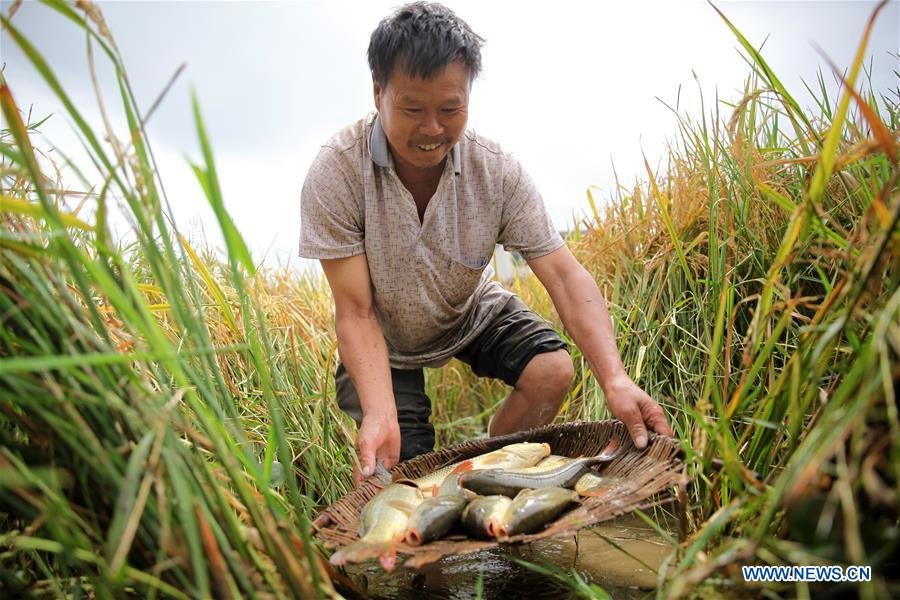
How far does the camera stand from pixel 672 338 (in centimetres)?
302

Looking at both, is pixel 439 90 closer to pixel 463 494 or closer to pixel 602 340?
pixel 602 340

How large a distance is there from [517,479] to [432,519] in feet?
1.42

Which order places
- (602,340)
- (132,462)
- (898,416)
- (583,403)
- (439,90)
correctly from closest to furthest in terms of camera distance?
1. (132,462)
2. (898,416)
3. (439,90)
4. (602,340)
5. (583,403)

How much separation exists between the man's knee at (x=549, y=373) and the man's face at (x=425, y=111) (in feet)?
3.76

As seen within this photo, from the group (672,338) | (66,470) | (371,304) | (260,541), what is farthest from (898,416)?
(371,304)

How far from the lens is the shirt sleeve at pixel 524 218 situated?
9.93 feet

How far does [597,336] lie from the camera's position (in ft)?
8.97

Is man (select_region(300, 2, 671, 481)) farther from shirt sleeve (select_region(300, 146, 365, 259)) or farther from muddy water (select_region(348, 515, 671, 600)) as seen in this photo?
muddy water (select_region(348, 515, 671, 600))

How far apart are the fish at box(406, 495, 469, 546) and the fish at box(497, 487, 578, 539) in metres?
0.16

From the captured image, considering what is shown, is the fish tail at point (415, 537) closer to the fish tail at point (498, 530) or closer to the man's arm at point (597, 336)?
the fish tail at point (498, 530)

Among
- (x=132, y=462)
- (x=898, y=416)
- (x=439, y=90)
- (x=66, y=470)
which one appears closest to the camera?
(x=132, y=462)

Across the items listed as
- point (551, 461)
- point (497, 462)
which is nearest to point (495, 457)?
point (497, 462)

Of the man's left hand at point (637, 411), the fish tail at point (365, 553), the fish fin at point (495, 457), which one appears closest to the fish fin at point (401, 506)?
the fish tail at point (365, 553)

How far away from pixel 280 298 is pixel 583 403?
7.02 feet
